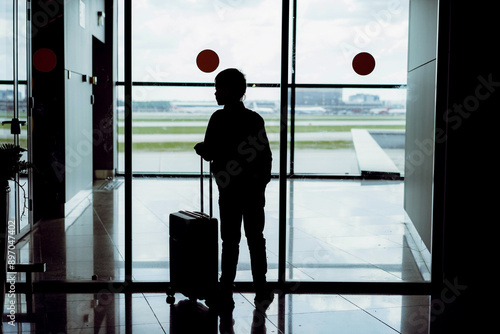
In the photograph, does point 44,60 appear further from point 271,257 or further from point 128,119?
point 271,257

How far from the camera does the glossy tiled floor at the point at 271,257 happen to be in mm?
3656

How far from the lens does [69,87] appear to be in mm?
7480

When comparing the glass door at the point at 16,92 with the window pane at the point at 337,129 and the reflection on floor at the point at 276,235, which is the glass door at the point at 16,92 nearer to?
the reflection on floor at the point at 276,235

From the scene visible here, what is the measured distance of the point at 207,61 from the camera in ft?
14.0

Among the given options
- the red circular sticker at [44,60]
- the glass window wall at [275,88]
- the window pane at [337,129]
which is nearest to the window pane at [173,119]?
the glass window wall at [275,88]

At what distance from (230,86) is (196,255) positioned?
3.52 feet

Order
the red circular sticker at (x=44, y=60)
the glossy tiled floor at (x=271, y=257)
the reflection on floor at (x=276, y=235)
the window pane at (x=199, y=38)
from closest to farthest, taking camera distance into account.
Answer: the glossy tiled floor at (x=271, y=257), the red circular sticker at (x=44, y=60), the window pane at (x=199, y=38), the reflection on floor at (x=276, y=235)

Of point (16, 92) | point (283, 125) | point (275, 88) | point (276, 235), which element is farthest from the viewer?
point (276, 235)

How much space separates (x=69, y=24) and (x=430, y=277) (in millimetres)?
5207

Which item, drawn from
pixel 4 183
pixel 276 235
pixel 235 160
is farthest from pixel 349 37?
pixel 4 183

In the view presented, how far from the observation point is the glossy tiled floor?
366cm

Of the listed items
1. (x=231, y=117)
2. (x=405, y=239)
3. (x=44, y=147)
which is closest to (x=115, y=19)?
(x=44, y=147)

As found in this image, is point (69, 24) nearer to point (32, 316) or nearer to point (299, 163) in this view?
point (299, 163)

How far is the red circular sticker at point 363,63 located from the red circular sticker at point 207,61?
3.20ft
